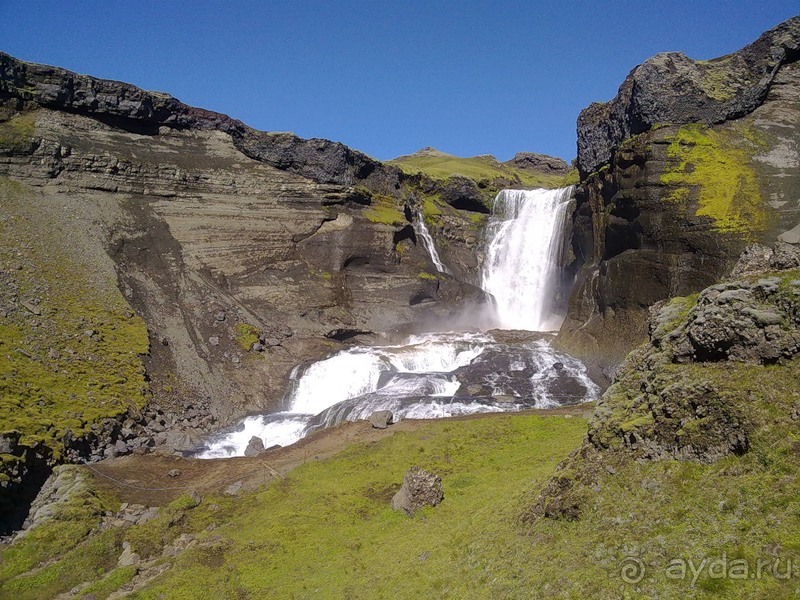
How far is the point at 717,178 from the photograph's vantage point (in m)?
32.9

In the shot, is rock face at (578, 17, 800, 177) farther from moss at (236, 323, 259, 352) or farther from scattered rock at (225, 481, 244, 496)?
scattered rock at (225, 481, 244, 496)

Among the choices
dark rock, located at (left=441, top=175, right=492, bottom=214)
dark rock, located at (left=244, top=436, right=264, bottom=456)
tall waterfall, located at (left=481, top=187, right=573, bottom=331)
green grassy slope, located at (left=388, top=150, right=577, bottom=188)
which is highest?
green grassy slope, located at (left=388, top=150, right=577, bottom=188)

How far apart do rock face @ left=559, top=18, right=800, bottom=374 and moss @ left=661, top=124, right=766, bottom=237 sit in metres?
0.07

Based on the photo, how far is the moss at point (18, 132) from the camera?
40531 mm

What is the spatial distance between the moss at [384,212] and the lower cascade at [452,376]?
1378 centimetres

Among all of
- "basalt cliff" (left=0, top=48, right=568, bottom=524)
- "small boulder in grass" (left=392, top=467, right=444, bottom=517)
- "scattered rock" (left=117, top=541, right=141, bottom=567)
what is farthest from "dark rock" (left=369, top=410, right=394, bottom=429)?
"scattered rock" (left=117, top=541, right=141, bottom=567)

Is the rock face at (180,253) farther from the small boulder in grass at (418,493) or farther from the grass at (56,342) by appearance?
the small boulder in grass at (418,493)

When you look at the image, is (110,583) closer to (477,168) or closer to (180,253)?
(180,253)

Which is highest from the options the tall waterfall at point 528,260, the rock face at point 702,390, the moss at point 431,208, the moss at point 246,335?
the moss at point 431,208

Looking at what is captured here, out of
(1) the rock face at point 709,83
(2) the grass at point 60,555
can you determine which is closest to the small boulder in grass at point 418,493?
(2) the grass at point 60,555

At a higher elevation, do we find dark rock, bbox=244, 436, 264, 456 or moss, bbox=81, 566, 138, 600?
dark rock, bbox=244, 436, 264, 456

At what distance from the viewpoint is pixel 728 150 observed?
34.6m

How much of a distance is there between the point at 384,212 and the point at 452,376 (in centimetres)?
2598

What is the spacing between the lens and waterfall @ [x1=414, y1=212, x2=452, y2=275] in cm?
5544
